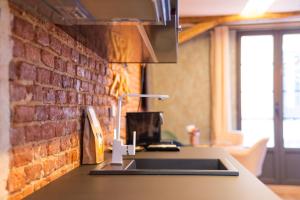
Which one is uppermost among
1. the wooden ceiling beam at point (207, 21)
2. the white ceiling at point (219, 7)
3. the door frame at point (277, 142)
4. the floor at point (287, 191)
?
the white ceiling at point (219, 7)

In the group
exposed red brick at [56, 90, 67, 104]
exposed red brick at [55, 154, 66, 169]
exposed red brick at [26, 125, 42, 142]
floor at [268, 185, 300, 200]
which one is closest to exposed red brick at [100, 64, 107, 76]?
exposed red brick at [56, 90, 67, 104]

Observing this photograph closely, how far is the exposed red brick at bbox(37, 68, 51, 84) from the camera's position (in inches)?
56.4

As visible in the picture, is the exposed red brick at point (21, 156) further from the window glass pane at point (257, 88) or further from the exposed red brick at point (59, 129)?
the window glass pane at point (257, 88)

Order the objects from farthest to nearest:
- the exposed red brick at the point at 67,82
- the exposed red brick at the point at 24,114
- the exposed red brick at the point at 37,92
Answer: the exposed red brick at the point at 67,82 → the exposed red brick at the point at 37,92 → the exposed red brick at the point at 24,114

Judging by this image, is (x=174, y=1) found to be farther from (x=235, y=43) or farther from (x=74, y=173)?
(x=235, y=43)

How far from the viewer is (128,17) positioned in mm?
1520

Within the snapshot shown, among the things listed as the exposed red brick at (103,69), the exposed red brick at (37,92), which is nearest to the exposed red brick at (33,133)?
the exposed red brick at (37,92)

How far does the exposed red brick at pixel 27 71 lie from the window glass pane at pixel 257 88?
5.02m

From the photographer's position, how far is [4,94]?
3.76 ft

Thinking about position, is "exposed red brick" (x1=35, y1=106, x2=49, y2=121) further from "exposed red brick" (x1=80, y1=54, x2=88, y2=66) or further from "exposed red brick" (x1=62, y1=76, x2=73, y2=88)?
"exposed red brick" (x1=80, y1=54, x2=88, y2=66)

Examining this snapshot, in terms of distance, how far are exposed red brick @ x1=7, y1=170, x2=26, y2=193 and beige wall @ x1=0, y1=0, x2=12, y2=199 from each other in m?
0.03

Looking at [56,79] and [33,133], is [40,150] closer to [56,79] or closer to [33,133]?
[33,133]

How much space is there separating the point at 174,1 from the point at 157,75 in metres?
4.49

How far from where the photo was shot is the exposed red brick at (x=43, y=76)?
1.43 m
